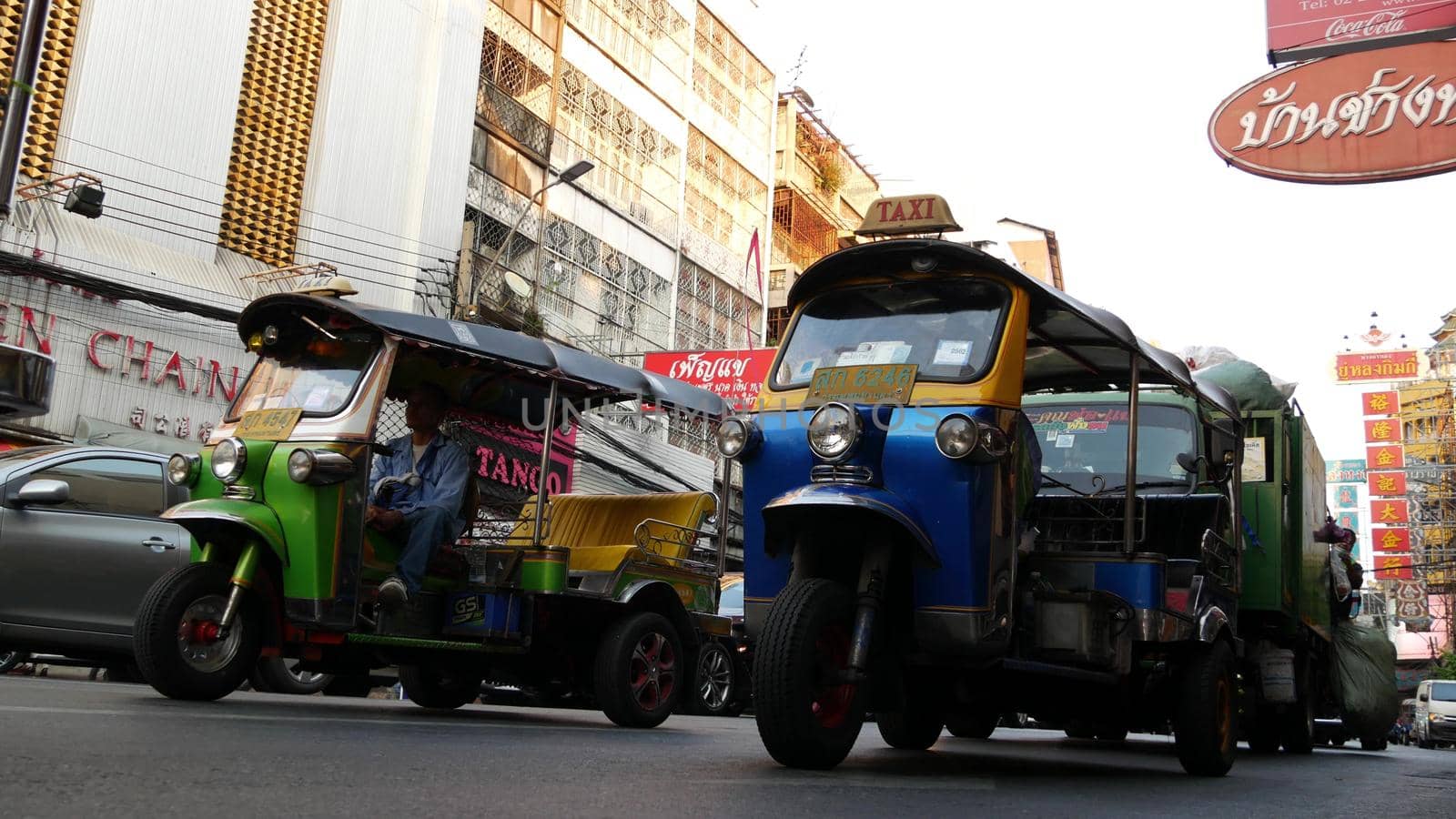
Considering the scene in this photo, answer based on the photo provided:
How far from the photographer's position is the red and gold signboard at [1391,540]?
165 ft

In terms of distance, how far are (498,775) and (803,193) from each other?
36.0 meters

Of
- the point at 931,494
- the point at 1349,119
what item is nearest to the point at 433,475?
the point at 931,494

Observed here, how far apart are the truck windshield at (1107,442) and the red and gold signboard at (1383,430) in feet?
179

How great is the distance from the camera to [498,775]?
4.12 meters

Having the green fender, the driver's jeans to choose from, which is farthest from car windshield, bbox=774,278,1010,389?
the green fender

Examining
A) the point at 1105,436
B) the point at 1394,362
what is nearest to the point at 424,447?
the point at 1105,436

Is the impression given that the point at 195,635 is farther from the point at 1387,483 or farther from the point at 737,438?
the point at 1387,483

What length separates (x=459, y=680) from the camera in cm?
877

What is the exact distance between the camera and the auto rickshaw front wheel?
6.04 metres

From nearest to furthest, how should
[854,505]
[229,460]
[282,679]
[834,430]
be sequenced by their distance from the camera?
1. [854,505]
2. [834,430]
3. [229,460]
4. [282,679]

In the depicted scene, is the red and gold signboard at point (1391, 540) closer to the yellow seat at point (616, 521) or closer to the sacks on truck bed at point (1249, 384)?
the sacks on truck bed at point (1249, 384)

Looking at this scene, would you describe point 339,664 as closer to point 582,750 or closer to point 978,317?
point 582,750

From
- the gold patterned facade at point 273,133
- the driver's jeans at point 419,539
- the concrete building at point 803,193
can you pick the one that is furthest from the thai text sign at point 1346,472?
the driver's jeans at point 419,539

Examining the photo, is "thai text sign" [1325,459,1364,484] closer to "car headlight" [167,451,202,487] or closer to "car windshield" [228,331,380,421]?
"car windshield" [228,331,380,421]
